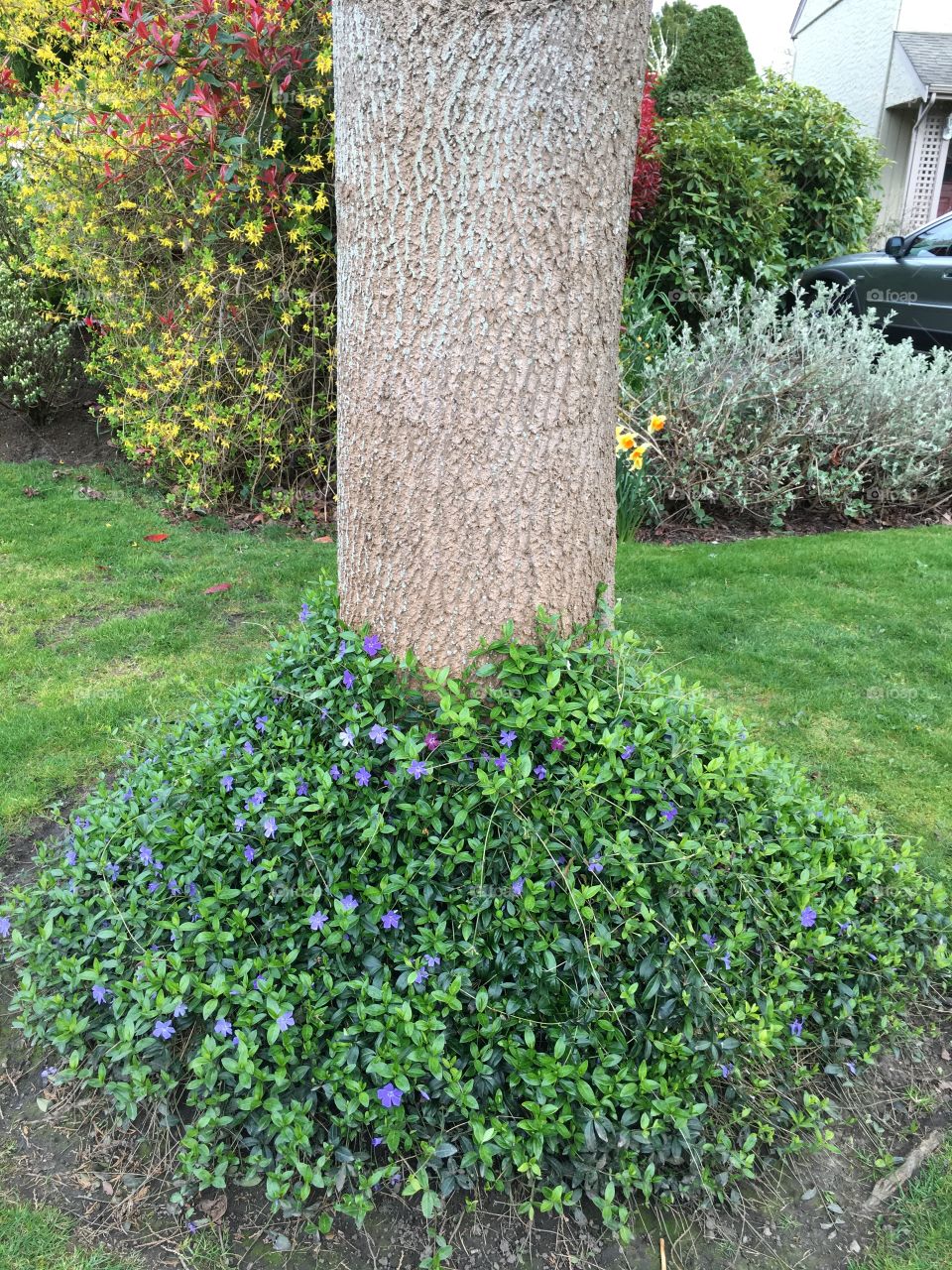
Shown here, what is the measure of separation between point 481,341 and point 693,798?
115 centimetres

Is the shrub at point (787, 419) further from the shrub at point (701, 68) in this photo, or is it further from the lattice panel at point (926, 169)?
the lattice panel at point (926, 169)

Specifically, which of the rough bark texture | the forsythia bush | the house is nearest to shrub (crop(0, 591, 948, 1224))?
the rough bark texture

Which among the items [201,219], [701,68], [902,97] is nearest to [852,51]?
[902,97]

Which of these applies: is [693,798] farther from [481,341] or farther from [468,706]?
[481,341]

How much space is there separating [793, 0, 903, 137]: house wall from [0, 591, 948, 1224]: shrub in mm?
22207

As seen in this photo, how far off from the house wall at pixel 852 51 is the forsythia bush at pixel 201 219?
63.0 feet

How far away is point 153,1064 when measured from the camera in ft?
6.24

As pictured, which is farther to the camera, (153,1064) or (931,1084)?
(931,1084)

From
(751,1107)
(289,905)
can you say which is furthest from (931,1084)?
(289,905)

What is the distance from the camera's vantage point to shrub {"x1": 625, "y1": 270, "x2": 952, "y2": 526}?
221 inches

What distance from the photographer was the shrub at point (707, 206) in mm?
6816

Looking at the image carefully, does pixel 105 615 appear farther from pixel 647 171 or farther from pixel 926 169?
pixel 926 169

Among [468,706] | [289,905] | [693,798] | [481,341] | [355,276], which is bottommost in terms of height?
[289,905]

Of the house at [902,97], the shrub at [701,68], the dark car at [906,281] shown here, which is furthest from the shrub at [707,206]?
the house at [902,97]
